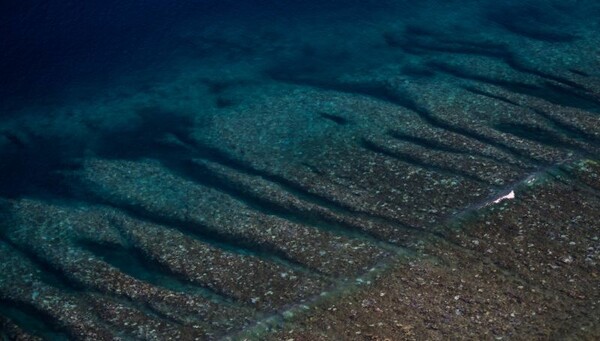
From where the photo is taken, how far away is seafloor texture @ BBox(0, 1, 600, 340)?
22844 mm

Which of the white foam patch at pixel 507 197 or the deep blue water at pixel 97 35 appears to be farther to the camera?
the deep blue water at pixel 97 35

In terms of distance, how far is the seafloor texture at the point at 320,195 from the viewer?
74.9 feet

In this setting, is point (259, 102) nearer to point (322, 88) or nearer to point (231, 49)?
point (322, 88)

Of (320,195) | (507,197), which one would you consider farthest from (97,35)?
(507,197)

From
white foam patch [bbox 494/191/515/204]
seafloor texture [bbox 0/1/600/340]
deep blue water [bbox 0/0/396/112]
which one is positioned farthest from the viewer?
deep blue water [bbox 0/0/396/112]

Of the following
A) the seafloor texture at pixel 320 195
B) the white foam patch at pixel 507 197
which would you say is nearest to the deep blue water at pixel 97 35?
the seafloor texture at pixel 320 195

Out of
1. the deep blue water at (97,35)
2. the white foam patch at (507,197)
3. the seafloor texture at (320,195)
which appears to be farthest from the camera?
the deep blue water at (97,35)

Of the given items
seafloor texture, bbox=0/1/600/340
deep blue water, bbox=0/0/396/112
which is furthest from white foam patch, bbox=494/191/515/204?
deep blue water, bbox=0/0/396/112

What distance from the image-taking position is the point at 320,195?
3025 cm

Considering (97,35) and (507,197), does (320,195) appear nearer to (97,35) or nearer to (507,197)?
(507,197)

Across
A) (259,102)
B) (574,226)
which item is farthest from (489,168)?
(259,102)

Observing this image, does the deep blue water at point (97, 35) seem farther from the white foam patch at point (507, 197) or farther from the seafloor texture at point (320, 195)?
the white foam patch at point (507, 197)

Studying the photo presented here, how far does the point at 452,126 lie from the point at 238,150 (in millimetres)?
11920

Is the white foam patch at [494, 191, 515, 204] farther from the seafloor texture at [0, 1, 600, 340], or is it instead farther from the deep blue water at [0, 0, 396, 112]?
the deep blue water at [0, 0, 396, 112]
